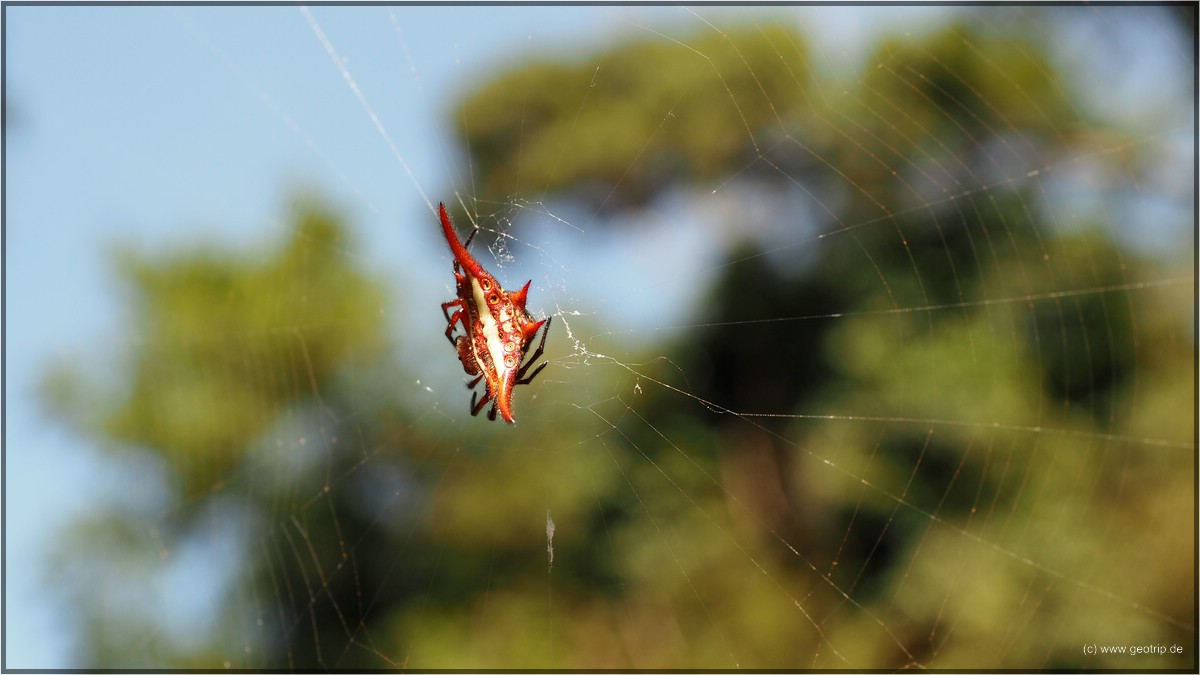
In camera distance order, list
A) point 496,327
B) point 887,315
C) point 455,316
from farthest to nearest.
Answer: point 887,315 < point 455,316 < point 496,327

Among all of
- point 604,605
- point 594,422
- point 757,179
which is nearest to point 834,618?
point 604,605

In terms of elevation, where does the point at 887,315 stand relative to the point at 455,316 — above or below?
below

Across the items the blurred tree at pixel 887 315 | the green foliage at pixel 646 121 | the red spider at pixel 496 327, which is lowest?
the blurred tree at pixel 887 315

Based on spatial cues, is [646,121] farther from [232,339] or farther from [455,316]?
[455,316]

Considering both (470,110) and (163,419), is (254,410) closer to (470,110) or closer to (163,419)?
(163,419)

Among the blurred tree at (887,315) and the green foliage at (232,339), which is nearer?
the blurred tree at (887,315)

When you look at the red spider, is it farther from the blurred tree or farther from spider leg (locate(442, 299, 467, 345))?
the blurred tree

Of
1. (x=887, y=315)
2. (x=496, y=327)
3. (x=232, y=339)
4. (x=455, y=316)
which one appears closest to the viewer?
(x=496, y=327)

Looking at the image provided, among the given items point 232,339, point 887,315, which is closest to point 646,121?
point 887,315

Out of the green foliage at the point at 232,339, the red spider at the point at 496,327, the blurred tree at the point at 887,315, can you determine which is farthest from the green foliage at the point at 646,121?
the red spider at the point at 496,327

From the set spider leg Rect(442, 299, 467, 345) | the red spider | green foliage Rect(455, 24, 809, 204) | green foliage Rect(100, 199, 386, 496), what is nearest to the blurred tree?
green foliage Rect(455, 24, 809, 204)

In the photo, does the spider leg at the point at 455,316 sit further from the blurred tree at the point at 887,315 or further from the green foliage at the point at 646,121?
the green foliage at the point at 646,121

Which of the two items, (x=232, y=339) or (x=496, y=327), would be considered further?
(x=232, y=339)
